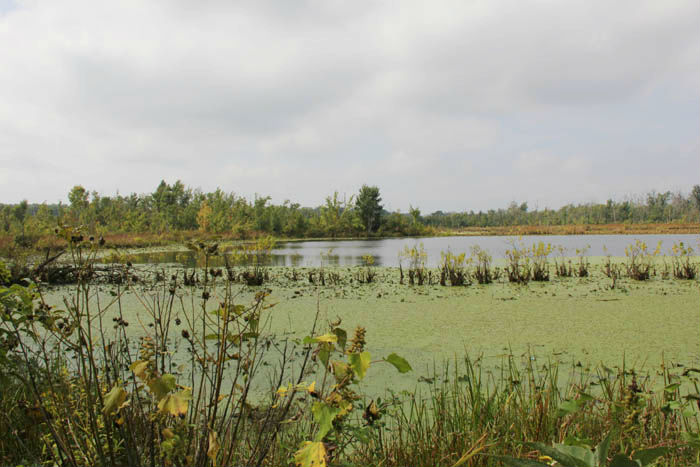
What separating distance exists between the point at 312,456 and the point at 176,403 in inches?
10.4

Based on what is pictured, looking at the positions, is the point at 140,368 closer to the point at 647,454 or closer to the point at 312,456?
the point at 312,456

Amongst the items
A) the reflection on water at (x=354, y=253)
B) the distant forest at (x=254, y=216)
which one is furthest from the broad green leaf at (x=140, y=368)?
the distant forest at (x=254, y=216)

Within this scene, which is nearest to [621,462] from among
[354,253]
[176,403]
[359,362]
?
[359,362]

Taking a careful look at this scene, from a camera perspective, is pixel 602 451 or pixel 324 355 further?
pixel 324 355

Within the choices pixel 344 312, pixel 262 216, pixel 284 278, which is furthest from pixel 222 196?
pixel 344 312

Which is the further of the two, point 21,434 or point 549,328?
point 549,328

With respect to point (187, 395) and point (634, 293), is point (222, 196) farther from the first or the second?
point (187, 395)

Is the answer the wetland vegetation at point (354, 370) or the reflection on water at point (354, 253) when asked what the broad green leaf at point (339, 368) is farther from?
the reflection on water at point (354, 253)

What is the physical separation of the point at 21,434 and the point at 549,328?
13.6 ft

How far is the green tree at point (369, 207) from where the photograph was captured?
1323 inches

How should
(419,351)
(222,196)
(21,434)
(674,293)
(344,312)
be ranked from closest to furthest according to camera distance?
(21,434) → (419,351) → (344,312) → (674,293) → (222,196)

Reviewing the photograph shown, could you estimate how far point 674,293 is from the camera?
588 cm

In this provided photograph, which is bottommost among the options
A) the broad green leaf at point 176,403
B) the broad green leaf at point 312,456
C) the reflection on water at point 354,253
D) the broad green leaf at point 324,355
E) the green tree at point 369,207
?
the reflection on water at point 354,253

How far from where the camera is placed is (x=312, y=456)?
2.37ft
